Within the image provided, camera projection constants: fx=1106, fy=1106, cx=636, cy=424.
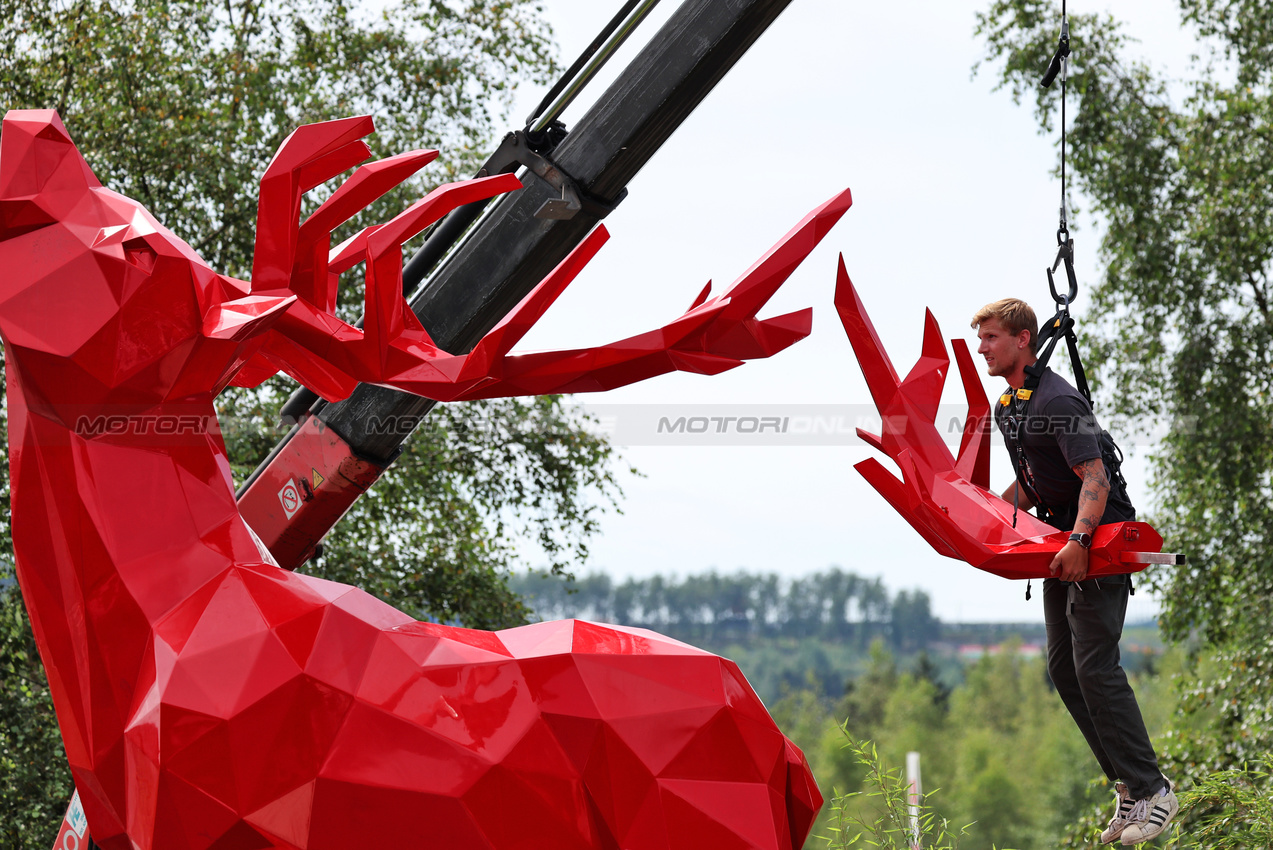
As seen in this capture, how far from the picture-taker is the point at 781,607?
124m

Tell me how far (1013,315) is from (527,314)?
1.79m

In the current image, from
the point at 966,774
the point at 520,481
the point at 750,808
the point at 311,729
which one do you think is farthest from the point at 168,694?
the point at 966,774

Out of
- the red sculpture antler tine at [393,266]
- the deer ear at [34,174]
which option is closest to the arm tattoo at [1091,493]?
the red sculpture antler tine at [393,266]

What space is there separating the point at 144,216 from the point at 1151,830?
3455 mm

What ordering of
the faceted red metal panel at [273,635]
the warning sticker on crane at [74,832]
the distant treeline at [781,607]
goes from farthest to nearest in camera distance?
1. the distant treeline at [781,607]
2. the warning sticker on crane at [74,832]
3. the faceted red metal panel at [273,635]

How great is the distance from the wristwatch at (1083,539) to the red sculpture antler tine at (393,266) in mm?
1941

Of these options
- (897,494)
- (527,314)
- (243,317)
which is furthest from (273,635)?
(897,494)

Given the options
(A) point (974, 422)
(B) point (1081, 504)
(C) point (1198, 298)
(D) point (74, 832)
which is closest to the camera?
(D) point (74, 832)

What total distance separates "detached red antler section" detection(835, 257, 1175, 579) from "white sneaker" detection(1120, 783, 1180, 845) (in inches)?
32.4

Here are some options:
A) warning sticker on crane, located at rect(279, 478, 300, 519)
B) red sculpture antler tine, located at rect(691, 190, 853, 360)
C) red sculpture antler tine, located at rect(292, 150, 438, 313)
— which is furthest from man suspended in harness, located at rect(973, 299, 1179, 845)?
warning sticker on crane, located at rect(279, 478, 300, 519)

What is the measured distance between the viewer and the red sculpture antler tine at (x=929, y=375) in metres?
3.45

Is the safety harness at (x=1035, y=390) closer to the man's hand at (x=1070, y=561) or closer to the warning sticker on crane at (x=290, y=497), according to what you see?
the man's hand at (x=1070, y=561)

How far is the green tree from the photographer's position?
394 inches

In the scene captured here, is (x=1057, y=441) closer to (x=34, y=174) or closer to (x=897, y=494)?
(x=897, y=494)
